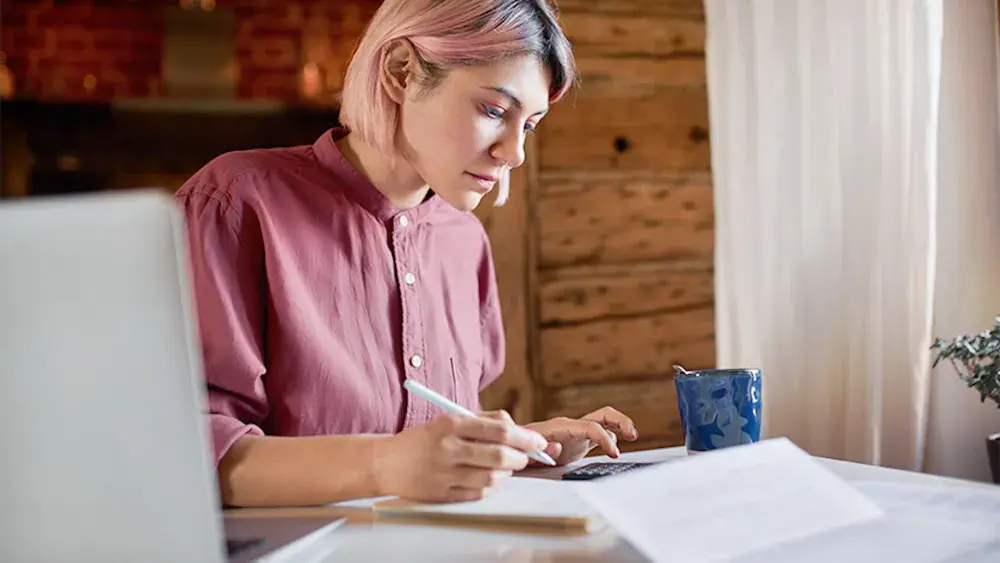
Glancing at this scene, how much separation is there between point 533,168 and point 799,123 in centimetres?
70

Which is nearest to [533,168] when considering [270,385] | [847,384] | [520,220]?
[520,220]

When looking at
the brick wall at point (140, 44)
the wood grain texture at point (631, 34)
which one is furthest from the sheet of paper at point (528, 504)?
the brick wall at point (140, 44)

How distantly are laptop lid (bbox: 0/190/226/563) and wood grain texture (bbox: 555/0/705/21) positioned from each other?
2273 millimetres

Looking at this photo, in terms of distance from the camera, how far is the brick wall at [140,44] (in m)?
3.95

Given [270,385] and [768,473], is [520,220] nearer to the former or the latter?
[270,385]

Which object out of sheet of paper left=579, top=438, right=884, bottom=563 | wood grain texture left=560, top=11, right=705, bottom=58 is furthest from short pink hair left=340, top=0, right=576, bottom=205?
wood grain texture left=560, top=11, right=705, bottom=58

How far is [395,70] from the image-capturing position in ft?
4.24

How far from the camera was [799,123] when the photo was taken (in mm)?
2133

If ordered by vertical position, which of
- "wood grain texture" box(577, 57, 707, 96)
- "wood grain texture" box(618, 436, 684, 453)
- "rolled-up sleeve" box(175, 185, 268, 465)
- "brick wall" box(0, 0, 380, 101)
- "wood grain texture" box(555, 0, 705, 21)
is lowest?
"wood grain texture" box(618, 436, 684, 453)

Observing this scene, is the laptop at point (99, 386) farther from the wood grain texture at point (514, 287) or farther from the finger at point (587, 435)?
the wood grain texture at point (514, 287)

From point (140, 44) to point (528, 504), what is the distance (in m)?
3.73

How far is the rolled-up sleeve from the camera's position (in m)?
1.06

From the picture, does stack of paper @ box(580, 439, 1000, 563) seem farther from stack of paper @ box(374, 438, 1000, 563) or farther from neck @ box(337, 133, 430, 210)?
neck @ box(337, 133, 430, 210)

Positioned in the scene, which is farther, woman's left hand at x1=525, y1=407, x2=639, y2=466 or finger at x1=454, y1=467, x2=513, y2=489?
woman's left hand at x1=525, y1=407, x2=639, y2=466
